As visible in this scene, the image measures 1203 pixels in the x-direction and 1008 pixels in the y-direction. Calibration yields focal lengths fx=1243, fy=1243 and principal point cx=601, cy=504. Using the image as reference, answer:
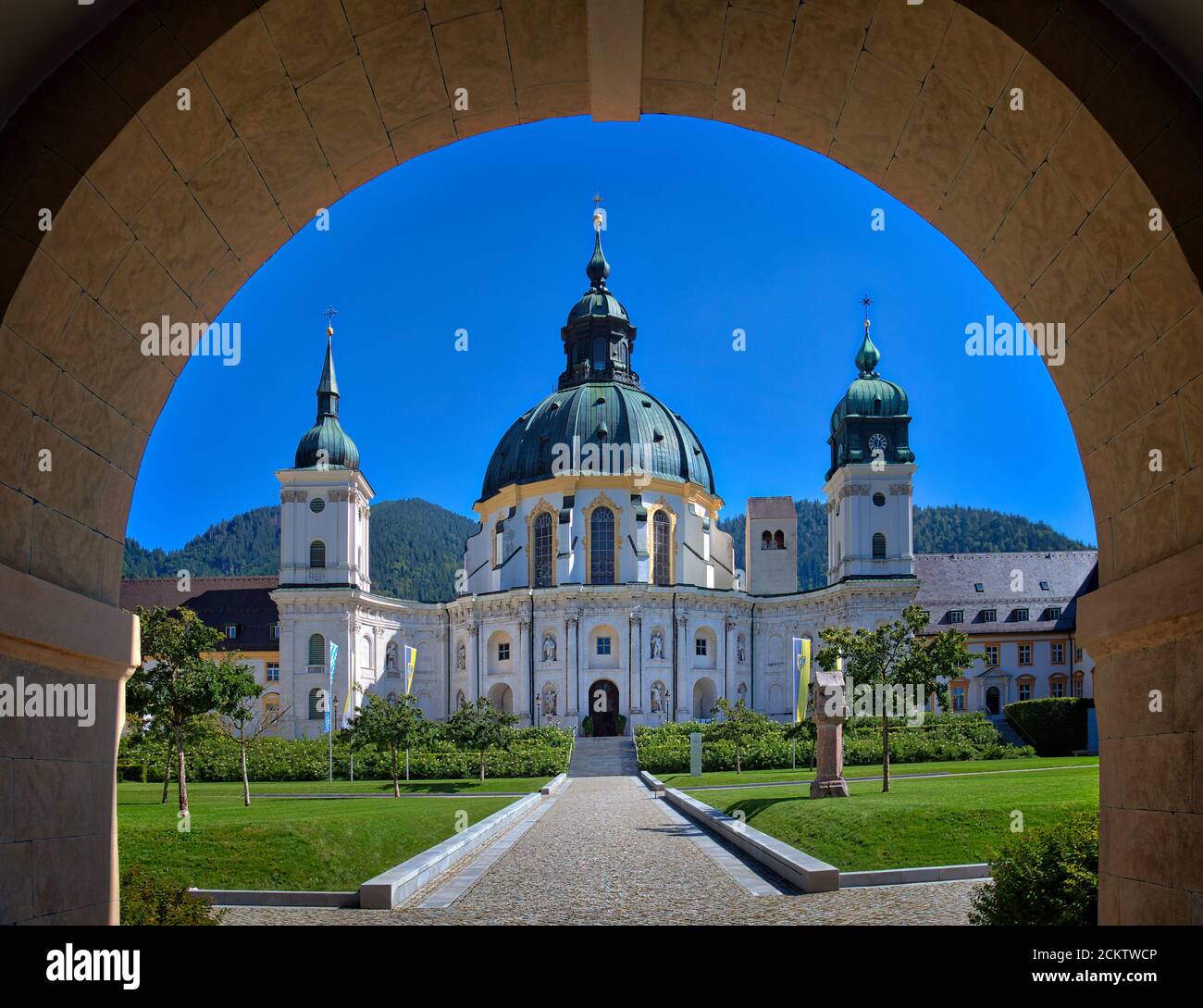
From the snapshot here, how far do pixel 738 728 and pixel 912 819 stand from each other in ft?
108

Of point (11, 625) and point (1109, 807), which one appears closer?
point (11, 625)

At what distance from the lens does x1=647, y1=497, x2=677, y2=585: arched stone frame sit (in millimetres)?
98188

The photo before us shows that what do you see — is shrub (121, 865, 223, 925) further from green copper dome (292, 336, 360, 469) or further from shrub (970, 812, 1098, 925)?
green copper dome (292, 336, 360, 469)

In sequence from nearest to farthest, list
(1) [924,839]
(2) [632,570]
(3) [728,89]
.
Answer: (3) [728,89], (1) [924,839], (2) [632,570]

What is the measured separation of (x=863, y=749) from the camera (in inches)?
2313

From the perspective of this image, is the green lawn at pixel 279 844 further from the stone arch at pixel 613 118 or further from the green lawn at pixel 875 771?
the green lawn at pixel 875 771

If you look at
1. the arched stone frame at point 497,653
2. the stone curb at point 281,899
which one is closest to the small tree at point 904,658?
the stone curb at point 281,899

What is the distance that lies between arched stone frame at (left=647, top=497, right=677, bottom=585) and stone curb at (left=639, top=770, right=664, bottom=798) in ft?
127

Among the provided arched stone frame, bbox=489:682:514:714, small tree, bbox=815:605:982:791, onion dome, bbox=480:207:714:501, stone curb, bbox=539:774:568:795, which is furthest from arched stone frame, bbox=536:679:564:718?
small tree, bbox=815:605:982:791
